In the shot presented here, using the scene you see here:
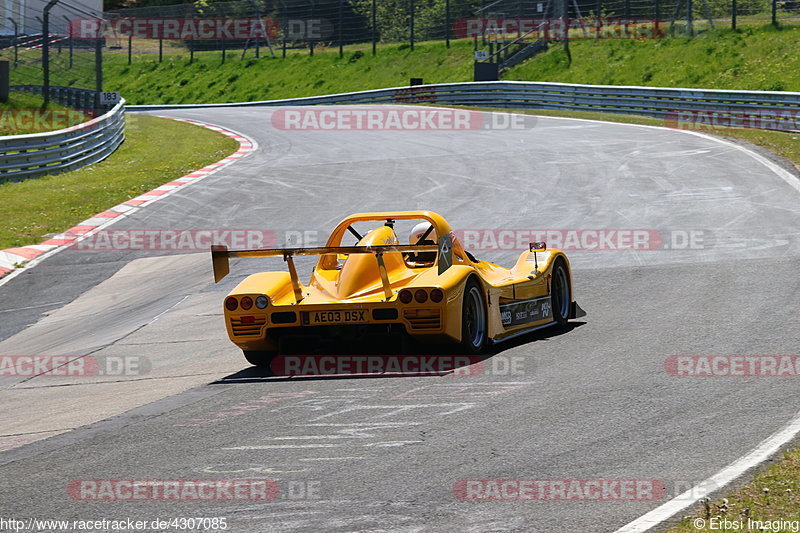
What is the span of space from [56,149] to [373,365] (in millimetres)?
16200

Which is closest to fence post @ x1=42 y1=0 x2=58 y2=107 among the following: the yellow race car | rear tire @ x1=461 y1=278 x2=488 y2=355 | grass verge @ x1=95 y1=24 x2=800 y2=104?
the yellow race car

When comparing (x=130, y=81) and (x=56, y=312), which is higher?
(x=130, y=81)

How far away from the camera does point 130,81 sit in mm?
61156

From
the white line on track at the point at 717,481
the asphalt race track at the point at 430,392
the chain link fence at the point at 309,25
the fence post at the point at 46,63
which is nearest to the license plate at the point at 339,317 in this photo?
the asphalt race track at the point at 430,392

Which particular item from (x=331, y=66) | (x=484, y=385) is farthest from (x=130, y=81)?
(x=484, y=385)

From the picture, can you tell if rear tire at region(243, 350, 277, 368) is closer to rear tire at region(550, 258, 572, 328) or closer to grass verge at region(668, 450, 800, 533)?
rear tire at region(550, 258, 572, 328)

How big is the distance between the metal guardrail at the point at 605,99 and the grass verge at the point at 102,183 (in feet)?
36.4

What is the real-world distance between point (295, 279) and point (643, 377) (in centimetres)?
286

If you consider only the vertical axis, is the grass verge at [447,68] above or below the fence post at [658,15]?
below

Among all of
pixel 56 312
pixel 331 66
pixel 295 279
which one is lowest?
pixel 56 312

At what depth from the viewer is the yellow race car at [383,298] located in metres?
8.30

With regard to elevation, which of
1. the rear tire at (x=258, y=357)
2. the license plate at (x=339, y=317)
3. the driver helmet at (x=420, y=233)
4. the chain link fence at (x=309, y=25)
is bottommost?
the rear tire at (x=258, y=357)

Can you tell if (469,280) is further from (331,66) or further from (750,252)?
(331,66)

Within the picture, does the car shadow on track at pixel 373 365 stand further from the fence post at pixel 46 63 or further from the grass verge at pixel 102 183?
the fence post at pixel 46 63
